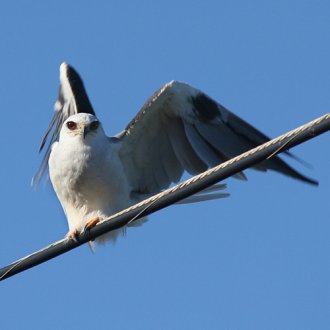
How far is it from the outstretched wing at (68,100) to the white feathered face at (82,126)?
1237mm

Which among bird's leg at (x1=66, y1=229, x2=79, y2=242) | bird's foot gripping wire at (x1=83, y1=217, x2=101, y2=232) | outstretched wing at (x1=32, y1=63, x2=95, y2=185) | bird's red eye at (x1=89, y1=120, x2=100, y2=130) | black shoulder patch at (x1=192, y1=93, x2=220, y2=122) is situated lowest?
bird's leg at (x1=66, y1=229, x2=79, y2=242)

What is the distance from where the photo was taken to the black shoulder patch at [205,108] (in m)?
8.66

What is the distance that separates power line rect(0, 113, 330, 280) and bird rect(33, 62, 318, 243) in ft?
5.71

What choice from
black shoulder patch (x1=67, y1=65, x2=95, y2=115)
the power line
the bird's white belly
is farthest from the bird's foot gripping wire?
black shoulder patch (x1=67, y1=65, x2=95, y2=115)

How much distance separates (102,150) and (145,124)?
24.1 inches

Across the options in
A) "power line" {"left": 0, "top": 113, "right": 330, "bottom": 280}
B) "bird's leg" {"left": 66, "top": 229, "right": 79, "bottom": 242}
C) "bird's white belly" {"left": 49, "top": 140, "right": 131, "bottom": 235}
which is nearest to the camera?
"power line" {"left": 0, "top": 113, "right": 330, "bottom": 280}

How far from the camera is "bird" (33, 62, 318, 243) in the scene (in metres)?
8.03

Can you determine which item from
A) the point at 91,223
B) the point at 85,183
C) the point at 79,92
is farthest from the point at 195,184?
the point at 79,92

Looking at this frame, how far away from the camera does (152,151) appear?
883 centimetres

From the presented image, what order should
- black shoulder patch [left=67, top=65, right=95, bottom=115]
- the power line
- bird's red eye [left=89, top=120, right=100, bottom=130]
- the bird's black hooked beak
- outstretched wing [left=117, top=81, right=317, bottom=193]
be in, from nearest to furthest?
1. the power line
2. the bird's black hooked beak
3. bird's red eye [left=89, top=120, right=100, bottom=130]
4. outstretched wing [left=117, top=81, right=317, bottom=193]
5. black shoulder patch [left=67, top=65, right=95, bottom=115]

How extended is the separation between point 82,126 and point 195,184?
3087 mm

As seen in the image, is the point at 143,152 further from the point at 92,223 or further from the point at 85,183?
the point at 92,223

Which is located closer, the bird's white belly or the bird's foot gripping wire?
the bird's foot gripping wire

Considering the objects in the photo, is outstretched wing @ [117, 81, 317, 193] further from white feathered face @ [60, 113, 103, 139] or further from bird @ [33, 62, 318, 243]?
white feathered face @ [60, 113, 103, 139]
